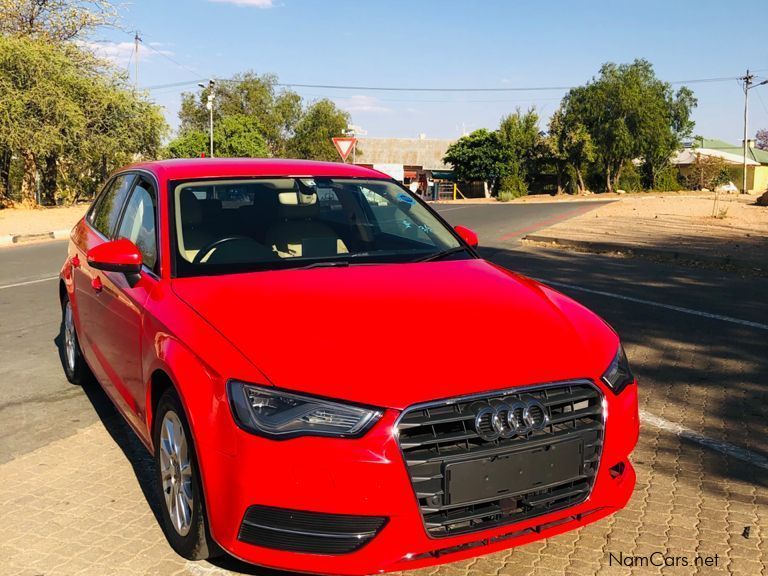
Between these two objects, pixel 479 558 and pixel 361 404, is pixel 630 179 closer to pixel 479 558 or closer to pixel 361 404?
pixel 479 558

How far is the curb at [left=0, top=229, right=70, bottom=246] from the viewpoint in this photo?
17609 mm

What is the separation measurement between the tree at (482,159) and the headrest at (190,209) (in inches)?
2108

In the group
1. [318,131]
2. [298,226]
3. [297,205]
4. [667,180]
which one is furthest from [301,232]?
[318,131]

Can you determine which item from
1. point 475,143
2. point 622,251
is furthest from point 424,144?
point 622,251

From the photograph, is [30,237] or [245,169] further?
[30,237]

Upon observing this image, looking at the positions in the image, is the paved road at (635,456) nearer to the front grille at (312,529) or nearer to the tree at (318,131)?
the front grille at (312,529)

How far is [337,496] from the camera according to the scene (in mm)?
2539

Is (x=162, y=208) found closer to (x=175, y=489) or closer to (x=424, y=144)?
(x=175, y=489)

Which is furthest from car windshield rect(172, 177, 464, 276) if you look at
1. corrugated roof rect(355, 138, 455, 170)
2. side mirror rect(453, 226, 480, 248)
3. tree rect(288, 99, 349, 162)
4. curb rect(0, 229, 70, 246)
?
corrugated roof rect(355, 138, 455, 170)

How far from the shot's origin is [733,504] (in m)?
3.73

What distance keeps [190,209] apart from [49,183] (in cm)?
3004

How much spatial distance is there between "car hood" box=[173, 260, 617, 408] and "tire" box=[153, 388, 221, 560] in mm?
445

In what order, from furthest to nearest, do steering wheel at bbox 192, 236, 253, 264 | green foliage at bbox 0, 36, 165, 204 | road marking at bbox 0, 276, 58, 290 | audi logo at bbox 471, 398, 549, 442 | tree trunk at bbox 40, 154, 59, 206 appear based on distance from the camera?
tree trunk at bbox 40, 154, 59, 206, green foliage at bbox 0, 36, 165, 204, road marking at bbox 0, 276, 58, 290, steering wheel at bbox 192, 236, 253, 264, audi logo at bbox 471, 398, 549, 442

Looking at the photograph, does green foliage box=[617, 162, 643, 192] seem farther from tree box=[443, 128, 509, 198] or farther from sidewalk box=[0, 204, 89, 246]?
sidewalk box=[0, 204, 89, 246]
